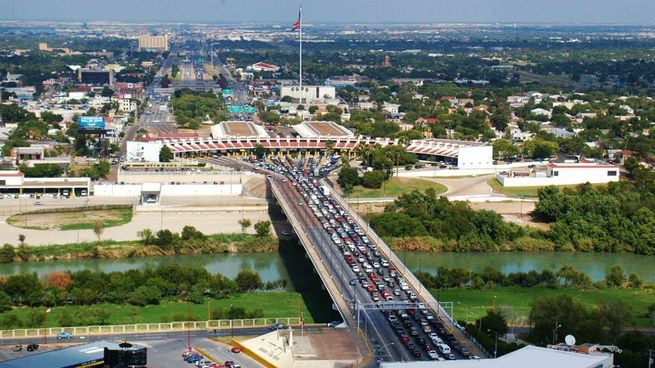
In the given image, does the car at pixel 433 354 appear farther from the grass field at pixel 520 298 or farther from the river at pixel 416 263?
the river at pixel 416 263

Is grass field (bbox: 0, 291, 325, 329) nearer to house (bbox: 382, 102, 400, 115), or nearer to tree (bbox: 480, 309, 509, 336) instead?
tree (bbox: 480, 309, 509, 336)

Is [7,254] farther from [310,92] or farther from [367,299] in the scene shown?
[310,92]

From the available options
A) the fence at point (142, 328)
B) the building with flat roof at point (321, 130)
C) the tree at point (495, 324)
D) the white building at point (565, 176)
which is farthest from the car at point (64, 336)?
the building with flat roof at point (321, 130)

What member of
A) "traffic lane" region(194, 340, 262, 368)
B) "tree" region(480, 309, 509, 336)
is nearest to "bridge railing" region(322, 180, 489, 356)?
"tree" region(480, 309, 509, 336)

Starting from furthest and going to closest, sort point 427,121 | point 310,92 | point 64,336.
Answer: point 310,92 → point 427,121 → point 64,336

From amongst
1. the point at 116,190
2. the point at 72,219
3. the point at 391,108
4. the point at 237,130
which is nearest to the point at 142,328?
the point at 72,219
